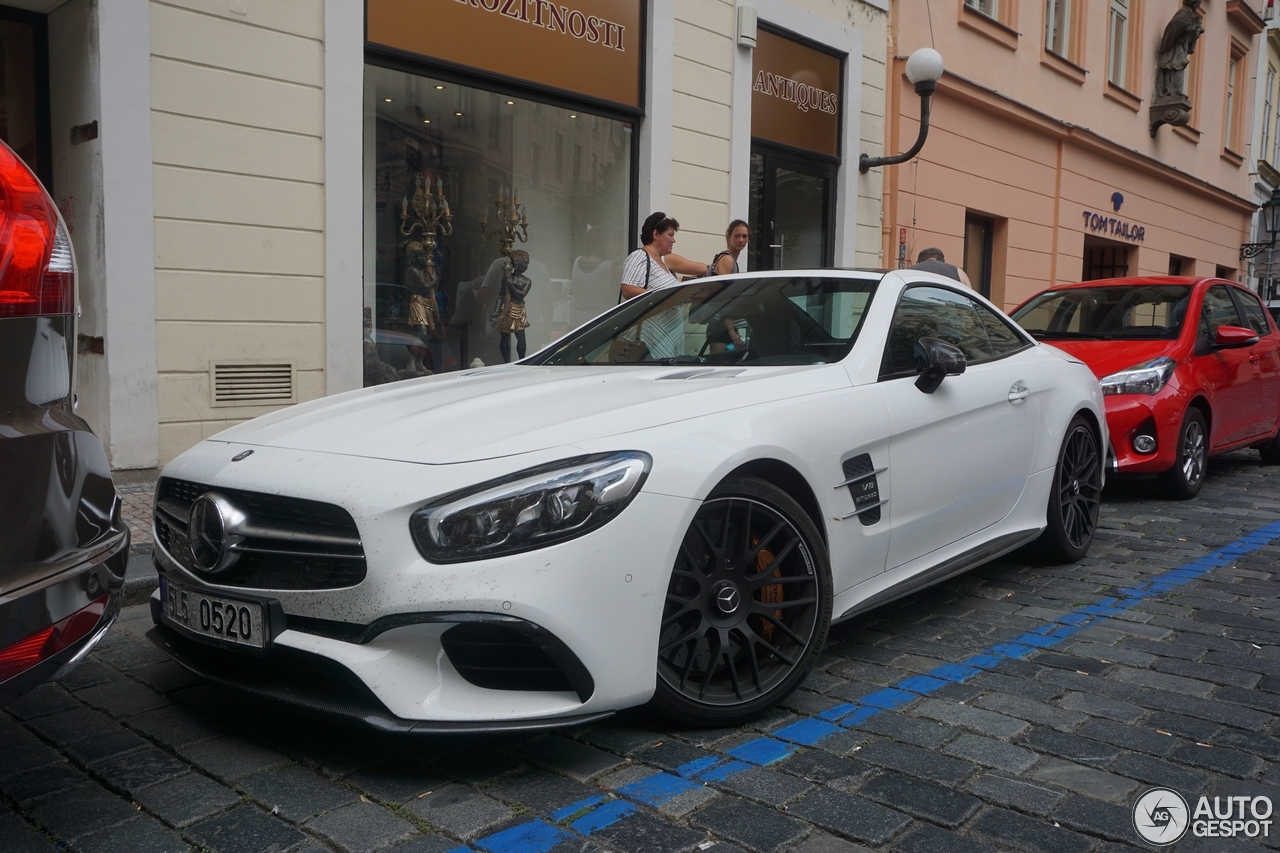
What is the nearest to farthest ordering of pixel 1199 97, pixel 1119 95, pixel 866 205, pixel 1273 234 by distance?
pixel 866 205
pixel 1119 95
pixel 1199 97
pixel 1273 234

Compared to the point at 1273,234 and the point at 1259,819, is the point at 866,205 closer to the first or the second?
the point at 1259,819

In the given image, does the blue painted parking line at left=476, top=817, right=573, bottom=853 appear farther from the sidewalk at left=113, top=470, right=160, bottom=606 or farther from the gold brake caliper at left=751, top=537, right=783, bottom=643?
the sidewalk at left=113, top=470, right=160, bottom=606

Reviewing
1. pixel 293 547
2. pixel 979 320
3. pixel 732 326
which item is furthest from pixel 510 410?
pixel 979 320

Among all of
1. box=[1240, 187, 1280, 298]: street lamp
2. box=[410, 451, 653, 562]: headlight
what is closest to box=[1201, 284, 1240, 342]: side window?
box=[410, 451, 653, 562]: headlight

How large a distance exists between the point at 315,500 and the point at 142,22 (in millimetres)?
4821

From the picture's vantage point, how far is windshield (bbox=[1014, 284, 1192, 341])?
7387 mm

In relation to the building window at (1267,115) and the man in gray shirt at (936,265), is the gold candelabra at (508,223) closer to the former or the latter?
the man in gray shirt at (936,265)

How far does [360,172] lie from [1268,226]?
971 inches

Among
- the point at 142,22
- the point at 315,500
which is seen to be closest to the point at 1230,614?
the point at 315,500

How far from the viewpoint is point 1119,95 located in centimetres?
1775

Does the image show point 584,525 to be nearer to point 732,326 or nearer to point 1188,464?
point 732,326

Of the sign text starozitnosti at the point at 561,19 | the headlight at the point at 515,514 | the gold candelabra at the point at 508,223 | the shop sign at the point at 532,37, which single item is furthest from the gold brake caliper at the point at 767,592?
the sign text starozitnosti at the point at 561,19

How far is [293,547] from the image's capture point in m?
2.65

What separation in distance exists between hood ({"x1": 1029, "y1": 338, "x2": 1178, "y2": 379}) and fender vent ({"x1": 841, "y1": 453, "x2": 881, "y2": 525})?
3.96m
